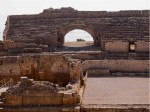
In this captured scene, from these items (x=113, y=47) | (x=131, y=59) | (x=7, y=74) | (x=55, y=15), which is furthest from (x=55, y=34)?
(x=7, y=74)

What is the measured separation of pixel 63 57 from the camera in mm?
17266

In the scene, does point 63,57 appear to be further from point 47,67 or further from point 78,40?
point 78,40

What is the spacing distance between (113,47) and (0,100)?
42.2ft

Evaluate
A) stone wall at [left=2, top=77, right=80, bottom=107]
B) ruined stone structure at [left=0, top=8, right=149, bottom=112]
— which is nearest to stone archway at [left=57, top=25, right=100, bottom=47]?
ruined stone structure at [left=0, top=8, right=149, bottom=112]

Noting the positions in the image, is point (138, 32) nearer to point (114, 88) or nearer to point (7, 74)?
point (114, 88)

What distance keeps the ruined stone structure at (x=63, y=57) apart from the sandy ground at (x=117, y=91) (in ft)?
1.96

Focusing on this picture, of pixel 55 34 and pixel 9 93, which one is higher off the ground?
pixel 55 34

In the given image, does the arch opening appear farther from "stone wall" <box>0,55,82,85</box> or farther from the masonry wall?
"stone wall" <box>0,55,82,85</box>

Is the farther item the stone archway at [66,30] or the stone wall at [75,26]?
the stone archway at [66,30]

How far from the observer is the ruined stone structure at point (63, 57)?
41.2 ft

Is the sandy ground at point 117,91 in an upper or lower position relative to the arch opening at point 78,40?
lower

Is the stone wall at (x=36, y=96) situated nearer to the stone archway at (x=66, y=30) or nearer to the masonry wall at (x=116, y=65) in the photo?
the masonry wall at (x=116, y=65)

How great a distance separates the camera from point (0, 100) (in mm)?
12820

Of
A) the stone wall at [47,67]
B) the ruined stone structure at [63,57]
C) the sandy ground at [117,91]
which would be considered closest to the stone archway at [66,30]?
the ruined stone structure at [63,57]
